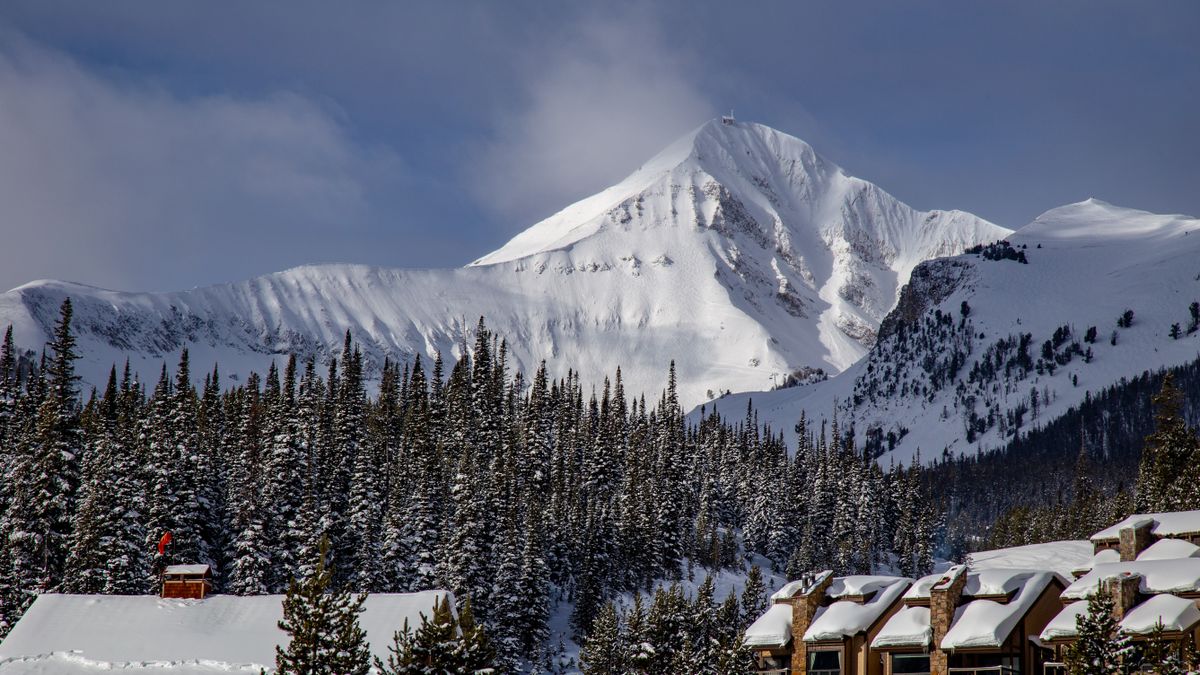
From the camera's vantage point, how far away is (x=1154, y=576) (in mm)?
42656

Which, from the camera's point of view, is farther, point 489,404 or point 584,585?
point 489,404

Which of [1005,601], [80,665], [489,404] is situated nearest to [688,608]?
[1005,601]

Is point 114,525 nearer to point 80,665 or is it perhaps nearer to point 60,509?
point 60,509

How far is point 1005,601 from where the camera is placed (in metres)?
44.6

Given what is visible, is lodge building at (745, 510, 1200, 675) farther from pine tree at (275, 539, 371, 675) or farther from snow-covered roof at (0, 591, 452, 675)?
pine tree at (275, 539, 371, 675)

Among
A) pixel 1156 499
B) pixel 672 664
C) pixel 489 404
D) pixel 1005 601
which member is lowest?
pixel 672 664

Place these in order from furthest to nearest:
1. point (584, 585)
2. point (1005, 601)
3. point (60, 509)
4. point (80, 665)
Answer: point (584, 585) → point (60, 509) → point (80, 665) → point (1005, 601)

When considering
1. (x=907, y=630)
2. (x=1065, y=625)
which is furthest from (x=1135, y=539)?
(x=907, y=630)

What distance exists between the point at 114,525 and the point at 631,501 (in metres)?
60.3

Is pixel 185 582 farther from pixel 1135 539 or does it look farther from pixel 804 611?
pixel 1135 539

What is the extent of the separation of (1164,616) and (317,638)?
92.0 feet

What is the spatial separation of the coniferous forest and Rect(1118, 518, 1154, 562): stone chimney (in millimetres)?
17519

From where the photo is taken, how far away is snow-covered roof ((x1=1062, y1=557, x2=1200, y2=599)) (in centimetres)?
4166

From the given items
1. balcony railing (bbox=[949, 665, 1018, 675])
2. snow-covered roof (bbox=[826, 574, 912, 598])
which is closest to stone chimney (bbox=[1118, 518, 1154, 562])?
snow-covered roof (bbox=[826, 574, 912, 598])
